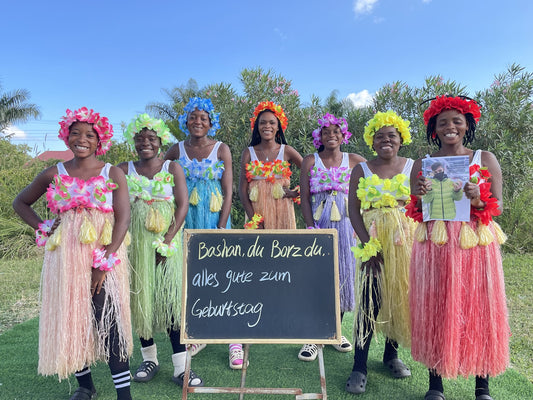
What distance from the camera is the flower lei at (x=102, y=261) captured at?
7.48 ft

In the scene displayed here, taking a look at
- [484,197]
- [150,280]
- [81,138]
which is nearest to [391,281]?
[484,197]

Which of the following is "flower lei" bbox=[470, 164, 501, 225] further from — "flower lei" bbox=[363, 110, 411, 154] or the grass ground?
the grass ground

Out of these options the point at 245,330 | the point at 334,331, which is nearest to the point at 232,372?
the point at 245,330

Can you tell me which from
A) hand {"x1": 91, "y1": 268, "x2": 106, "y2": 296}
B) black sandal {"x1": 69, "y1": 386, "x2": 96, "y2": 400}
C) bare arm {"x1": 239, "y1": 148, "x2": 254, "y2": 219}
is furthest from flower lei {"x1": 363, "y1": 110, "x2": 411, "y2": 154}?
black sandal {"x1": 69, "y1": 386, "x2": 96, "y2": 400}

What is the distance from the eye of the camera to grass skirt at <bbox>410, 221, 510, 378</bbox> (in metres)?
2.23

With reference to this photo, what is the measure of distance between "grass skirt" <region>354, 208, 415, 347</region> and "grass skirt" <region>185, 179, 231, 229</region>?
132cm

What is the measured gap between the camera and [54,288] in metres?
2.31

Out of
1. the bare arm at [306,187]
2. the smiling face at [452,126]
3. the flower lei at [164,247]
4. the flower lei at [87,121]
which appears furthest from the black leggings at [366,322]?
the flower lei at [87,121]

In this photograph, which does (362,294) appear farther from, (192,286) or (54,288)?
(54,288)

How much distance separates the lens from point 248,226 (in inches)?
132

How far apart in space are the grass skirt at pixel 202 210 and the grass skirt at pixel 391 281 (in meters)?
1.32

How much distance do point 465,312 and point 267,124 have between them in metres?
2.15

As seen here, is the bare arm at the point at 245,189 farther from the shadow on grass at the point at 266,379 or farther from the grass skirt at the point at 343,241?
the shadow on grass at the point at 266,379

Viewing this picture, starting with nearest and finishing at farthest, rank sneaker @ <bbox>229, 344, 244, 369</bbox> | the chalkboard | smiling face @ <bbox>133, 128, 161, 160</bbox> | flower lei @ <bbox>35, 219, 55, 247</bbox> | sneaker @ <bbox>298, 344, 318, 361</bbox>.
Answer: the chalkboard
flower lei @ <bbox>35, 219, 55, 247</bbox>
smiling face @ <bbox>133, 128, 161, 160</bbox>
sneaker @ <bbox>229, 344, 244, 369</bbox>
sneaker @ <bbox>298, 344, 318, 361</bbox>
